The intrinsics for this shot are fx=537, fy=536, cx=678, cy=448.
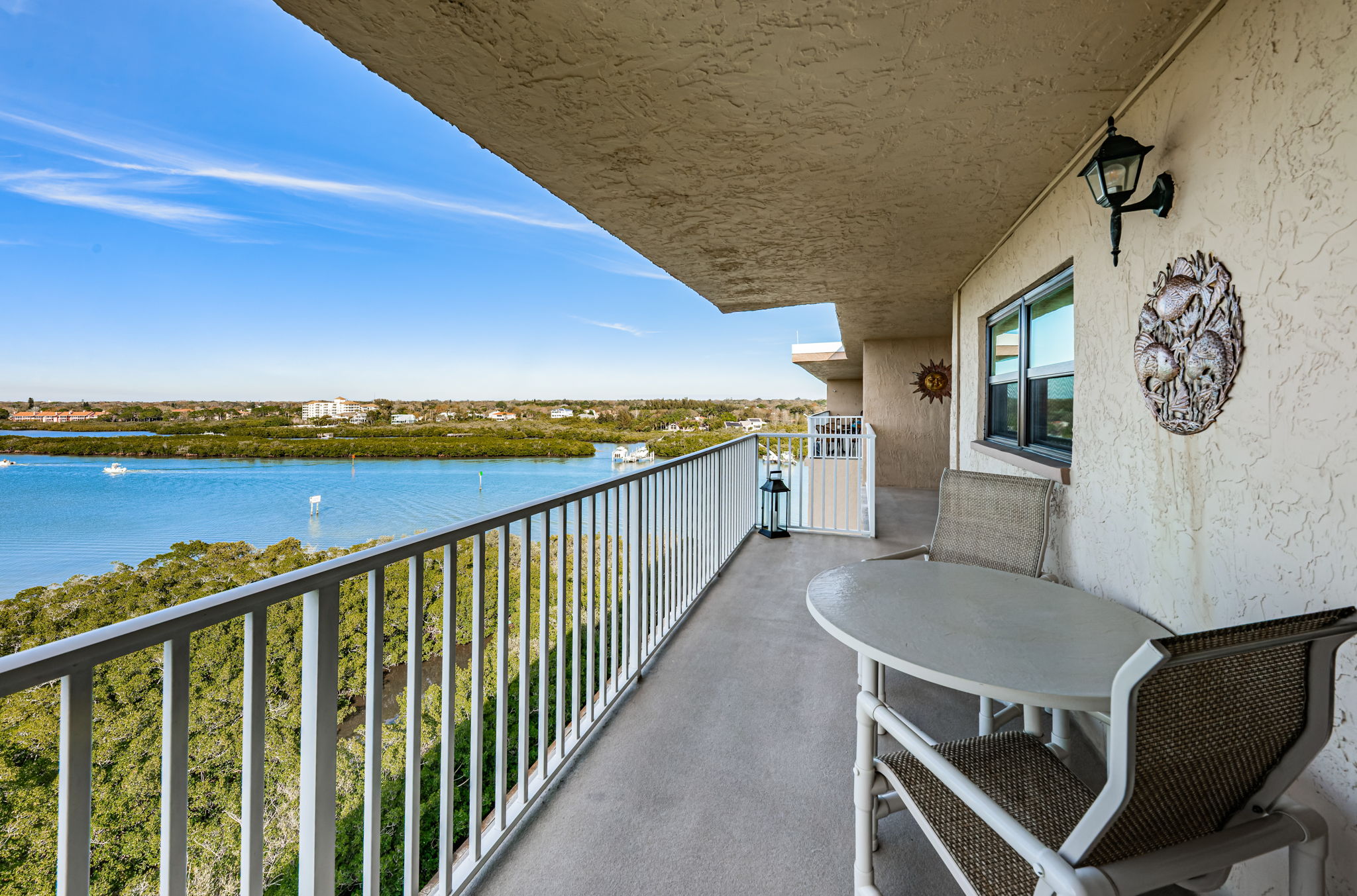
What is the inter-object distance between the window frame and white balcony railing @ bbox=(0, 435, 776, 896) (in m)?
2.14

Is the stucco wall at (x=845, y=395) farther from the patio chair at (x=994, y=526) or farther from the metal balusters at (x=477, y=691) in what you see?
the metal balusters at (x=477, y=691)

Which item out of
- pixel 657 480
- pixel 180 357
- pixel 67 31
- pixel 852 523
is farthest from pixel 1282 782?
pixel 180 357

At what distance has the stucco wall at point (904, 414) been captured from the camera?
810 cm

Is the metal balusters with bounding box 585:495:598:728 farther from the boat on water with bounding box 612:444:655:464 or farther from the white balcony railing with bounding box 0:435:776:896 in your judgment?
the boat on water with bounding box 612:444:655:464

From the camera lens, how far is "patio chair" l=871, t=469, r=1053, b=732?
226 centimetres

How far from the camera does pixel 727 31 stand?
60.5 inches

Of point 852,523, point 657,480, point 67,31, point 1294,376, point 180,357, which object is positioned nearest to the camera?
point 1294,376

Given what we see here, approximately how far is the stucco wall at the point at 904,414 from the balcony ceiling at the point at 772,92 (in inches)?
208

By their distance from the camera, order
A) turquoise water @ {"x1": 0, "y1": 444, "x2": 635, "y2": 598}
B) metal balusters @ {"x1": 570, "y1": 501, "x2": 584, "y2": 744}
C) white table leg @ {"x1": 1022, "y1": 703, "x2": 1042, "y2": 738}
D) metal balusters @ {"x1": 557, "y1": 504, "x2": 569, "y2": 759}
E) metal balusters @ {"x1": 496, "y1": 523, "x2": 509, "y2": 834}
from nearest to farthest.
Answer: metal balusters @ {"x1": 496, "y1": 523, "x2": 509, "y2": 834} < white table leg @ {"x1": 1022, "y1": 703, "x2": 1042, "y2": 738} < metal balusters @ {"x1": 557, "y1": 504, "x2": 569, "y2": 759} < metal balusters @ {"x1": 570, "y1": 501, "x2": 584, "y2": 744} < turquoise water @ {"x1": 0, "y1": 444, "x2": 635, "y2": 598}

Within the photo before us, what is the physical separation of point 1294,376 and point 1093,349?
42.9 inches

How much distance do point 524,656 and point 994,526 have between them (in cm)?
204

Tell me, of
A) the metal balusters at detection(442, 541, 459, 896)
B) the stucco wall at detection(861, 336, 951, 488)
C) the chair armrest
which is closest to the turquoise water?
the stucco wall at detection(861, 336, 951, 488)

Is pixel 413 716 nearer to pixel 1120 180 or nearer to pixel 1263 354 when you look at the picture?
pixel 1263 354

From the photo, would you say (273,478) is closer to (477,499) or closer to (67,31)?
(477,499)
